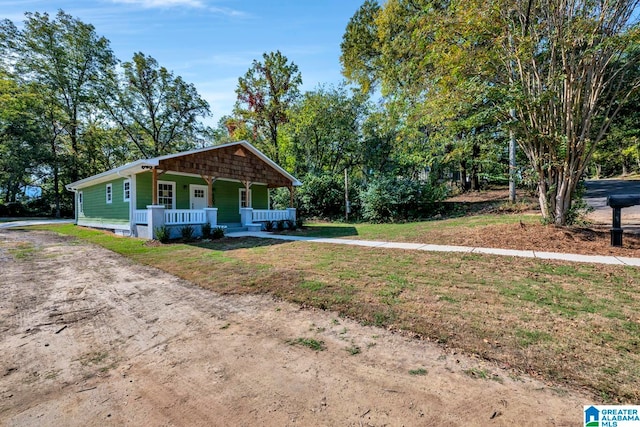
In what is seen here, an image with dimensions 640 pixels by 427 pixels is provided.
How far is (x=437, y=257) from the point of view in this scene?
6281 millimetres

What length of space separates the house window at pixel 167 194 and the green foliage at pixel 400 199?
10.2 metres

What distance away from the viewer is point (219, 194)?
1505 cm

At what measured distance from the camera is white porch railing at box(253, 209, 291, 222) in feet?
47.4

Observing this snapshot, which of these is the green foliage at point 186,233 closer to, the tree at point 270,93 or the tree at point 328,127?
the tree at point 328,127

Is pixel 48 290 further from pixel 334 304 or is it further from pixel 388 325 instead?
pixel 388 325

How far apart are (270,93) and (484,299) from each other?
25.6m

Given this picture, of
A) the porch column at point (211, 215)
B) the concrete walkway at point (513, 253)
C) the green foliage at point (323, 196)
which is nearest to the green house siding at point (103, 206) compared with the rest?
the porch column at point (211, 215)

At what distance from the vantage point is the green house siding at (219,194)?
1257 centimetres

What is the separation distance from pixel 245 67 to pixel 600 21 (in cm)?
2434

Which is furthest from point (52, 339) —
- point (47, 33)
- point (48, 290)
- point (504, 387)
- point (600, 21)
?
point (47, 33)

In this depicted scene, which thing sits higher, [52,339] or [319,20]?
[319,20]

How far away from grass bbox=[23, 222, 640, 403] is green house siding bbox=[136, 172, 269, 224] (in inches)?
272

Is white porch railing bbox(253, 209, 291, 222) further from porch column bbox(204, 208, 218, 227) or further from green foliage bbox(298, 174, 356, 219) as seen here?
green foliage bbox(298, 174, 356, 219)

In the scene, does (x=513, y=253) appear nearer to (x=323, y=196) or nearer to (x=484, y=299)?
(x=484, y=299)
